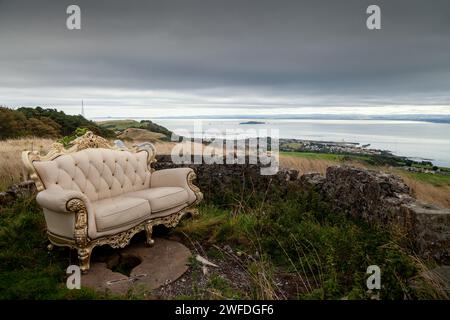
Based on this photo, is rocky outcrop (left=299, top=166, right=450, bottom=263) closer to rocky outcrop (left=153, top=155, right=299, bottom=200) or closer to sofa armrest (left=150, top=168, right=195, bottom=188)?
rocky outcrop (left=153, top=155, right=299, bottom=200)

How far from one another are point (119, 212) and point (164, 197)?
72 cm

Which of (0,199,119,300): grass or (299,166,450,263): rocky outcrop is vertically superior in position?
(299,166,450,263): rocky outcrop

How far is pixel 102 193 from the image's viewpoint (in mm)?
4098

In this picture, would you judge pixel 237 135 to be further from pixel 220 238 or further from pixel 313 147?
pixel 220 238

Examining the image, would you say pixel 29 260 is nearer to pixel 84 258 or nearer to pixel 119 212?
pixel 84 258

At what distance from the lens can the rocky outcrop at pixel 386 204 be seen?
11.1 feet

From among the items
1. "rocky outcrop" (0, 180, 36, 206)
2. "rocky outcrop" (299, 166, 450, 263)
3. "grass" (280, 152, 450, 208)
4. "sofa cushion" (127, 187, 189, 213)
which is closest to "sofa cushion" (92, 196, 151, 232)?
"sofa cushion" (127, 187, 189, 213)

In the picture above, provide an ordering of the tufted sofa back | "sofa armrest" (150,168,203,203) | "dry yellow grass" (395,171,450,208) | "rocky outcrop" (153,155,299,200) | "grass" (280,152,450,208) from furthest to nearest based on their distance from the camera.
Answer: "rocky outcrop" (153,155,299,200) → "grass" (280,152,450,208) → "dry yellow grass" (395,171,450,208) → "sofa armrest" (150,168,203,203) → the tufted sofa back

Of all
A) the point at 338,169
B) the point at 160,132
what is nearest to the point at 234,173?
the point at 338,169

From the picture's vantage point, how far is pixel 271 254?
379 cm

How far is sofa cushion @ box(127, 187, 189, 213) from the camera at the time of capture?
13.2 ft

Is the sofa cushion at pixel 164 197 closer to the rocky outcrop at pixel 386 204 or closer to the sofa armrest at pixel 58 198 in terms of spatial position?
the sofa armrest at pixel 58 198
